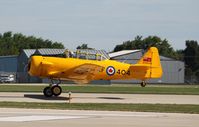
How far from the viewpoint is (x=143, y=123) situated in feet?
54.2

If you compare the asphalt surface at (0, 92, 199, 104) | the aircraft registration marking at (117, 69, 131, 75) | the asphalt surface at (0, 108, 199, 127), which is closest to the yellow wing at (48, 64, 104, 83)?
the asphalt surface at (0, 92, 199, 104)

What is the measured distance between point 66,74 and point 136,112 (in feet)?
36.3

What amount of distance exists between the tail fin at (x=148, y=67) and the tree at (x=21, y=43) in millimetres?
98974

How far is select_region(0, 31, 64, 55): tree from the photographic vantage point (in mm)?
136000

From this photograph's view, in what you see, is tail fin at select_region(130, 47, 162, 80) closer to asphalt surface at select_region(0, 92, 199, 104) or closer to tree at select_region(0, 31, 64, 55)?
asphalt surface at select_region(0, 92, 199, 104)

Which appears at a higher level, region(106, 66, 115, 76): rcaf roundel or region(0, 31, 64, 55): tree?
region(0, 31, 64, 55): tree

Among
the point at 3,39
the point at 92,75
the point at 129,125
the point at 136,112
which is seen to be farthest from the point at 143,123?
the point at 3,39

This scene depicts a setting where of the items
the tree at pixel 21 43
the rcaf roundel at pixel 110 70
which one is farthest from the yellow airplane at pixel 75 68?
the tree at pixel 21 43

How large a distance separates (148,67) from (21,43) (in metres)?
110

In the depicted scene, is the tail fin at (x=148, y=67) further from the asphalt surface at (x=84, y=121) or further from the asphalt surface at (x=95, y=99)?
the asphalt surface at (x=84, y=121)

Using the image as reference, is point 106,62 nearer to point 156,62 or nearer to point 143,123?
point 156,62

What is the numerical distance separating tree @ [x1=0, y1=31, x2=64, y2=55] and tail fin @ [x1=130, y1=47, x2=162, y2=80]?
99.0 m

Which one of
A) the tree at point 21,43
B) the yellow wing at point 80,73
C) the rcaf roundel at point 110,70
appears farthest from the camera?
the tree at point 21,43

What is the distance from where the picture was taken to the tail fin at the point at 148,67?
34097 millimetres
